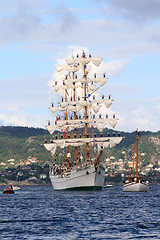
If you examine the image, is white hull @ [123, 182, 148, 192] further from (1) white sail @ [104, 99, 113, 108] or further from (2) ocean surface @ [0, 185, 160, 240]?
(2) ocean surface @ [0, 185, 160, 240]

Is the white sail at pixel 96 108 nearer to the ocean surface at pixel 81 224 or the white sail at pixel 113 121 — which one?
the white sail at pixel 113 121

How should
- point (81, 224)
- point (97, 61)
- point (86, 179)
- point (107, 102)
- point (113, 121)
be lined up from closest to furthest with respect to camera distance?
point (81, 224)
point (86, 179)
point (113, 121)
point (97, 61)
point (107, 102)

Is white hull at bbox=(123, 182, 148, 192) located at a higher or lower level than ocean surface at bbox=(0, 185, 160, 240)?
higher

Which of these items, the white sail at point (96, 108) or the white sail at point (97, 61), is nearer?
the white sail at point (96, 108)

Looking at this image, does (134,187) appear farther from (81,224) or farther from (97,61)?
(81,224)

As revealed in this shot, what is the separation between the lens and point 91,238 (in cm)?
5491

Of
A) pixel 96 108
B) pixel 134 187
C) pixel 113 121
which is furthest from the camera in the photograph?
pixel 134 187

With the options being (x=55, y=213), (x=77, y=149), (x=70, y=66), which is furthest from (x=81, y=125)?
(x=55, y=213)

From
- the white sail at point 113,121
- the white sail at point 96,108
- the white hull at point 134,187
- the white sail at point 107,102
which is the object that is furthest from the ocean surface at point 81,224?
the white hull at point 134,187

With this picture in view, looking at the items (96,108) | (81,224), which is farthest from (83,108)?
(81,224)

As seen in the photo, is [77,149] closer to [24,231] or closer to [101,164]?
[101,164]

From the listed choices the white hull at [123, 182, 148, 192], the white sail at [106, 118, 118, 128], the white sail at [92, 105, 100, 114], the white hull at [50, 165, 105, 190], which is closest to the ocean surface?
the white hull at [50, 165, 105, 190]

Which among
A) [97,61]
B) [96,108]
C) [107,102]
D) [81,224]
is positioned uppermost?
[97,61]

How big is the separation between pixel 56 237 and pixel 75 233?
10.2 feet
